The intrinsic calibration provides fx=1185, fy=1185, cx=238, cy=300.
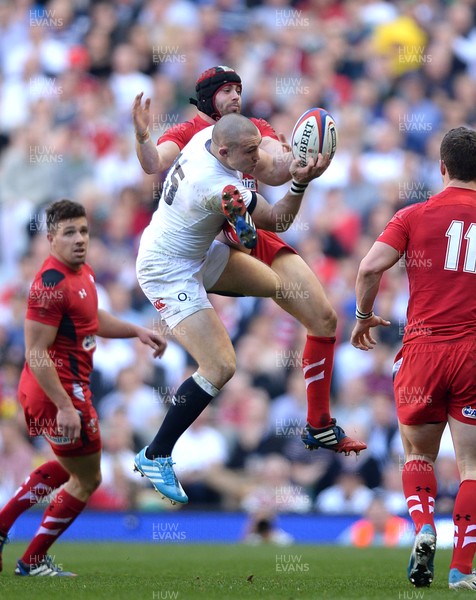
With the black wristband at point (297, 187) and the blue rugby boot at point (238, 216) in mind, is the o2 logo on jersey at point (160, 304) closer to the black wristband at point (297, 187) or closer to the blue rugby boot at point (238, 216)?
the blue rugby boot at point (238, 216)

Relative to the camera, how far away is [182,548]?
12.0m

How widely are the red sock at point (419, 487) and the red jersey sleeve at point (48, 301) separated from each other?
2.80 meters

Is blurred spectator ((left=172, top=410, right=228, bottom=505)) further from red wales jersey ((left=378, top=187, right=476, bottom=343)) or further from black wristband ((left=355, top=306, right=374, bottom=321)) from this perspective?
red wales jersey ((left=378, top=187, right=476, bottom=343))

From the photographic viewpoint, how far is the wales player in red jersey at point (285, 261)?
7.99m

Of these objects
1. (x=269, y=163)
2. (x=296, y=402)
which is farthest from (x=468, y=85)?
(x=269, y=163)

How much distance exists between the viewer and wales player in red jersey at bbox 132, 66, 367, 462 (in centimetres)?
799

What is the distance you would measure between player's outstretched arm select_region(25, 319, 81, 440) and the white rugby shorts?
33.6 inches

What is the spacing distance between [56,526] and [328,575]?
2046 millimetres

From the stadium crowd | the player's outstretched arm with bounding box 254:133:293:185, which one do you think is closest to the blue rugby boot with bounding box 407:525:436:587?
the player's outstretched arm with bounding box 254:133:293:185

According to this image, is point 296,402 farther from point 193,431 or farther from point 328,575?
point 328,575

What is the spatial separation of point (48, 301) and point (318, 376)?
199 centimetres

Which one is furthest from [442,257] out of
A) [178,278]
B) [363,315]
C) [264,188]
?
[264,188]

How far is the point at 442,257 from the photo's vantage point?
7105 millimetres

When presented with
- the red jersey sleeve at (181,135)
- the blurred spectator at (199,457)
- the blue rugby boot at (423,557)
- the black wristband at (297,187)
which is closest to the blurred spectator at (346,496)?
the blurred spectator at (199,457)
